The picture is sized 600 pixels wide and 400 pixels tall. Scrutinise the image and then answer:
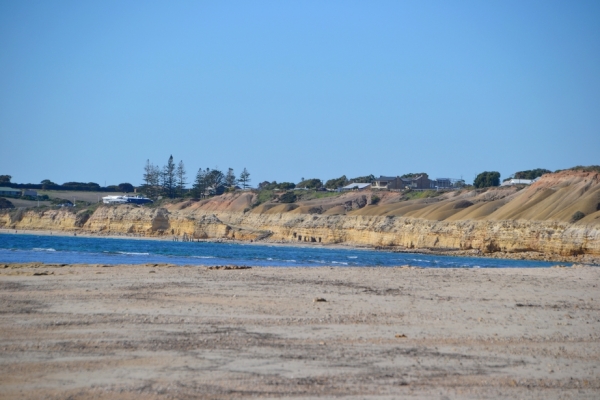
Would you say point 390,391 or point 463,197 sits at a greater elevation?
point 463,197

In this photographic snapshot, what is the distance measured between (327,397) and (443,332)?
170 inches

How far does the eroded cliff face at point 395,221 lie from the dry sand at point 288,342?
1467 inches

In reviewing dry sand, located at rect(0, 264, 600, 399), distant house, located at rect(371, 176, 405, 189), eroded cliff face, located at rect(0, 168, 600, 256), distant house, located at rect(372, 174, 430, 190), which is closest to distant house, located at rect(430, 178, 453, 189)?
distant house, located at rect(372, 174, 430, 190)

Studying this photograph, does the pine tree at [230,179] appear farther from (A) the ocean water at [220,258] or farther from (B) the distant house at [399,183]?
(A) the ocean water at [220,258]

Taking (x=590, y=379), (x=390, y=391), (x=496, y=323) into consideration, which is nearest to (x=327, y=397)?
(x=390, y=391)

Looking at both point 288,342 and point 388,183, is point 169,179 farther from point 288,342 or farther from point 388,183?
point 288,342

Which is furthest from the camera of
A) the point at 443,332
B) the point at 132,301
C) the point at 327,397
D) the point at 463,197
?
the point at 463,197

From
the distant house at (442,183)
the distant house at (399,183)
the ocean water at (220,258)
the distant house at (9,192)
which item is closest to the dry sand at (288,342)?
the ocean water at (220,258)

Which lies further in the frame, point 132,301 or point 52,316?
point 132,301

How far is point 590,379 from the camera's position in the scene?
9.06m

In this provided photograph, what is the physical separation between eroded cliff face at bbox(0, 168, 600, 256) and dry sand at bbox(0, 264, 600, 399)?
37.3 metres

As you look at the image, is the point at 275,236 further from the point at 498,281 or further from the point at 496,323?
the point at 496,323

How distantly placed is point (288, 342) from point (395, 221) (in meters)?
66.7

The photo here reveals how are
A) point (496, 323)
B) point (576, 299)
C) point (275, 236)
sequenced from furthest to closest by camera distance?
point (275, 236)
point (576, 299)
point (496, 323)
